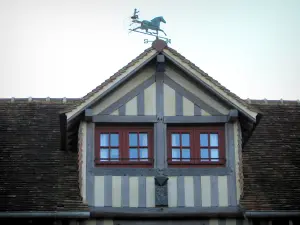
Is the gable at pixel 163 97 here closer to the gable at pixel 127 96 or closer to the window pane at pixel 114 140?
the gable at pixel 127 96

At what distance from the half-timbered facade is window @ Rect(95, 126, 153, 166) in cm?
2

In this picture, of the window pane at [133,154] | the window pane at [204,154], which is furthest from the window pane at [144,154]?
the window pane at [204,154]

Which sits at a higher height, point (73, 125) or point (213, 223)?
point (73, 125)

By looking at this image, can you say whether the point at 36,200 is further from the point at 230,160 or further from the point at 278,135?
the point at 278,135

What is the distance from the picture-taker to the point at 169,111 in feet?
63.7

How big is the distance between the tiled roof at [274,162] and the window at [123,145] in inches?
91.7

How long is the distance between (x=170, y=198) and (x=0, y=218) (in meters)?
3.55

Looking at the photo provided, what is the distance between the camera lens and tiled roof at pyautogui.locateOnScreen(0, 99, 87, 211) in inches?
742

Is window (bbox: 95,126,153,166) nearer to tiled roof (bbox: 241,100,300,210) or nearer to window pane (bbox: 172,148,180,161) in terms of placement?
window pane (bbox: 172,148,180,161)

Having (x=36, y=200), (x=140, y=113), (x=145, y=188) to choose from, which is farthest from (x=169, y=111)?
(x=36, y=200)

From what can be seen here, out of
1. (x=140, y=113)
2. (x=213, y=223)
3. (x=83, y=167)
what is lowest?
(x=213, y=223)

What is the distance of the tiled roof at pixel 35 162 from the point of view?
18844 mm

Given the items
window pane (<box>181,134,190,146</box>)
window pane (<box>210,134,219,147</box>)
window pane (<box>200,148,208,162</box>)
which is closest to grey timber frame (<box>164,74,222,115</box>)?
window pane (<box>210,134,219,147</box>)

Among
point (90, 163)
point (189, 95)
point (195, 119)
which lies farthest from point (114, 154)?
point (189, 95)
